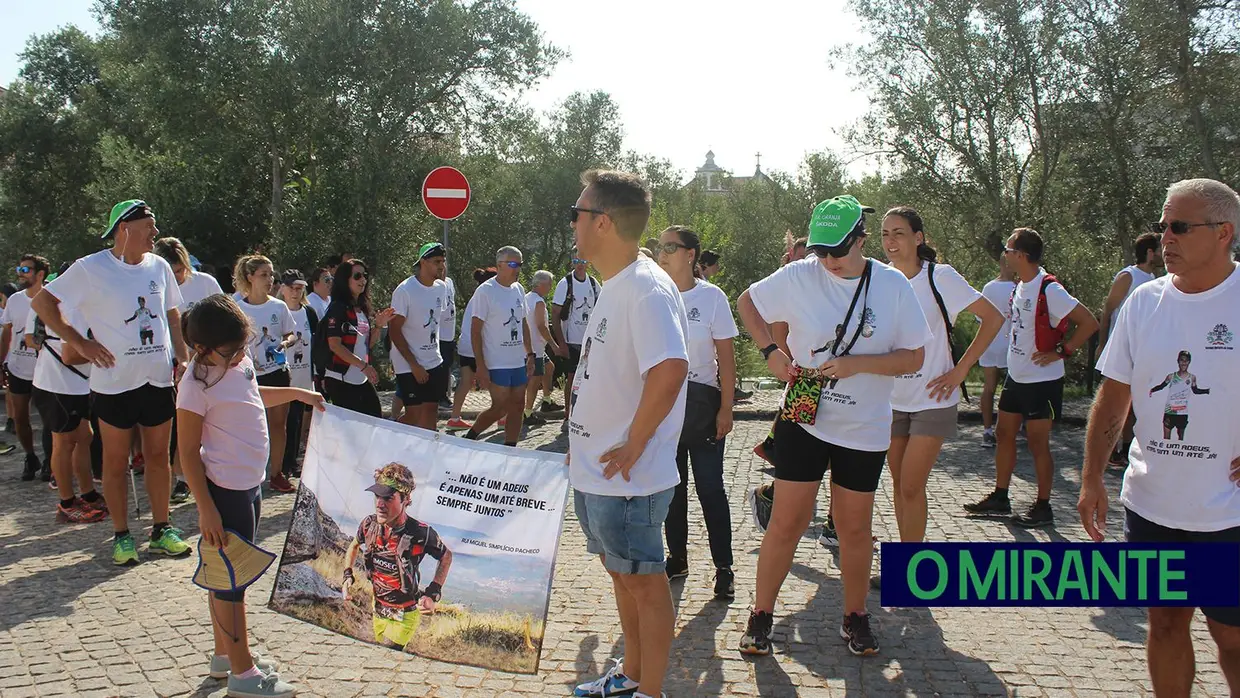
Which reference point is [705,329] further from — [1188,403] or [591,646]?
[1188,403]

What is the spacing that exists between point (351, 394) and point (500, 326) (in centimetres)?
171

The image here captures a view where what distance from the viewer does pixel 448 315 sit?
993cm

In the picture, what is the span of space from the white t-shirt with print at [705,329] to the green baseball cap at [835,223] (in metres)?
1.05

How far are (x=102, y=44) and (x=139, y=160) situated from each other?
153 inches

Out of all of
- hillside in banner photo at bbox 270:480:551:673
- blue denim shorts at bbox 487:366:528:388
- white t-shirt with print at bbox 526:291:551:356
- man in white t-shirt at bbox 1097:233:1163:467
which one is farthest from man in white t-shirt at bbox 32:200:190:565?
man in white t-shirt at bbox 1097:233:1163:467

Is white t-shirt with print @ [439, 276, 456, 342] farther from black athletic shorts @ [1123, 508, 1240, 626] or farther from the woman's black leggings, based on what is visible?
black athletic shorts @ [1123, 508, 1240, 626]

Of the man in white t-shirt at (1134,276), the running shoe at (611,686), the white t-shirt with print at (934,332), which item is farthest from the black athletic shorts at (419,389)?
the man in white t-shirt at (1134,276)

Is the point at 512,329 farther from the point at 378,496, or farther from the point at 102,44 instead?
the point at 102,44

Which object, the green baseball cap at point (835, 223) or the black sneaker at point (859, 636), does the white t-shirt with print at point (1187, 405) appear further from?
the black sneaker at point (859, 636)

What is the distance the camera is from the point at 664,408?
3320 millimetres

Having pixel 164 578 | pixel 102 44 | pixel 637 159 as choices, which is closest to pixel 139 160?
pixel 102 44

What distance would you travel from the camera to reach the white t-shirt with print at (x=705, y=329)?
5.30 meters

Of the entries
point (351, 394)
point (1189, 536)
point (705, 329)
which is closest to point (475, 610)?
point (705, 329)

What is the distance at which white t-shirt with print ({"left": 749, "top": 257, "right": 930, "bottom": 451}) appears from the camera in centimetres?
424
